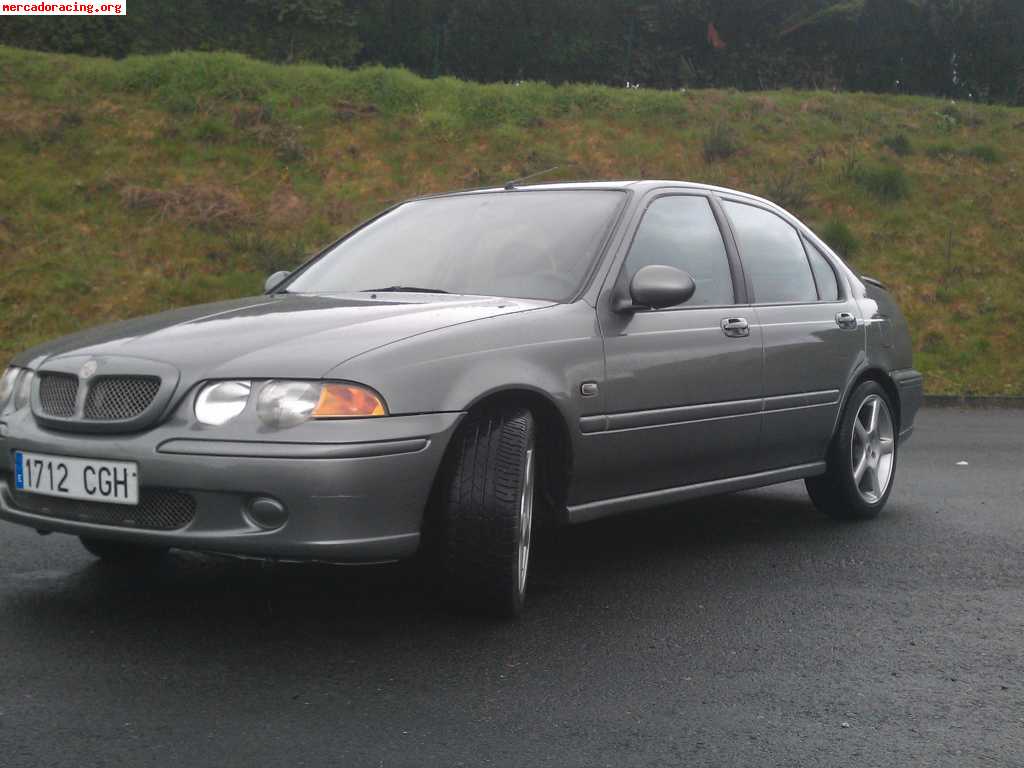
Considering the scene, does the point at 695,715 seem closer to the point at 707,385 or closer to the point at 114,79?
the point at 707,385

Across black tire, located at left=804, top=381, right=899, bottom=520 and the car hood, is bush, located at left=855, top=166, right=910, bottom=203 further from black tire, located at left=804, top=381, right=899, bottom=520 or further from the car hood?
the car hood

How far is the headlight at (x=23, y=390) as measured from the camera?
175 inches

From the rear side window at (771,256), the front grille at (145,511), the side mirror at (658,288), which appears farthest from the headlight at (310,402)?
the rear side window at (771,256)

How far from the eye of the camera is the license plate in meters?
4.04

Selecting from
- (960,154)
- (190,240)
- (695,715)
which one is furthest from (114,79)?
(695,715)

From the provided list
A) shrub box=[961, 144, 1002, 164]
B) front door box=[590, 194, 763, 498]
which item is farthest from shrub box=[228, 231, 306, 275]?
shrub box=[961, 144, 1002, 164]

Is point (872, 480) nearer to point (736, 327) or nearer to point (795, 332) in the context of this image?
point (795, 332)

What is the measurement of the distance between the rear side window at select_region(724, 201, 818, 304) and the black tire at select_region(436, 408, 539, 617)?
6.90 feet

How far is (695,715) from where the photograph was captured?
3.63m

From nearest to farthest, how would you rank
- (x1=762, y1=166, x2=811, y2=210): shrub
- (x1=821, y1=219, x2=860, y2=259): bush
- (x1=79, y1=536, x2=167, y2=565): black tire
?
1. (x1=79, y1=536, x2=167, y2=565): black tire
2. (x1=821, y1=219, x2=860, y2=259): bush
3. (x1=762, y1=166, x2=811, y2=210): shrub

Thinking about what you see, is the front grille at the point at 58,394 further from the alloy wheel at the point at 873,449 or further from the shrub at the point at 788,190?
the shrub at the point at 788,190

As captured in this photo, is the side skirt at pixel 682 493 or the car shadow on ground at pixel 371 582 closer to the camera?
the car shadow on ground at pixel 371 582

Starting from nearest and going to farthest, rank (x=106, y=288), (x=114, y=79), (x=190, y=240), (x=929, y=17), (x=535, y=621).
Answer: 1. (x=535, y=621)
2. (x=106, y=288)
3. (x=190, y=240)
4. (x=114, y=79)
5. (x=929, y=17)

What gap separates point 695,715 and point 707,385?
79.5 inches
